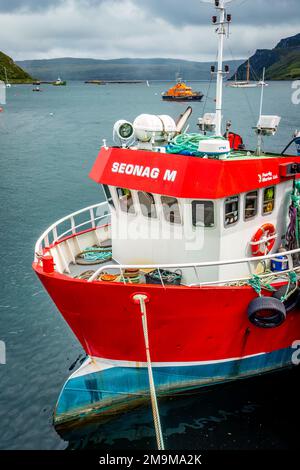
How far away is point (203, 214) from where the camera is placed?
34.5ft

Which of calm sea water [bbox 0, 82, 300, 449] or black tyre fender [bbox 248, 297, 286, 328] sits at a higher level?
black tyre fender [bbox 248, 297, 286, 328]

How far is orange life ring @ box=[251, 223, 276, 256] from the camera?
1152 cm

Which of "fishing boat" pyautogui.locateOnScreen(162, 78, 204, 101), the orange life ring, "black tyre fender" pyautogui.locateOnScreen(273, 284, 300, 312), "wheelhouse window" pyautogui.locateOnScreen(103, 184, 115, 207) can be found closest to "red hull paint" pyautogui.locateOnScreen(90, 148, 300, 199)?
"wheelhouse window" pyautogui.locateOnScreen(103, 184, 115, 207)

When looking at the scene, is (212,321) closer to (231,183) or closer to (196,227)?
(196,227)

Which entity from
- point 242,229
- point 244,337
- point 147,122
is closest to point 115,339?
point 244,337

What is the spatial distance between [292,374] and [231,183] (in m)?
6.24

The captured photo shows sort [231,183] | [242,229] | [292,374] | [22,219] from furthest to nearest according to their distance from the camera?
[22,219] < [292,374] < [242,229] < [231,183]

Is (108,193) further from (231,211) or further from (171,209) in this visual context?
(231,211)

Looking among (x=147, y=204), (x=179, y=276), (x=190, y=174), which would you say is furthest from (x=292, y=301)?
(x=147, y=204)

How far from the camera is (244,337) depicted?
11.2 m

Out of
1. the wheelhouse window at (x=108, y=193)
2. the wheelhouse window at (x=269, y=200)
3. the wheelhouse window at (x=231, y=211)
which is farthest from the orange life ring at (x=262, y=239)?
the wheelhouse window at (x=108, y=193)

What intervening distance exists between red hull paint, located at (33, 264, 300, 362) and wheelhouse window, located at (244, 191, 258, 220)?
1986 mm

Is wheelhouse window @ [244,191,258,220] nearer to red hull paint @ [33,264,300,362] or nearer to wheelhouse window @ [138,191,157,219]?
red hull paint @ [33,264,300,362]

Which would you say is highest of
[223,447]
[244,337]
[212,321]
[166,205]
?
[166,205]
